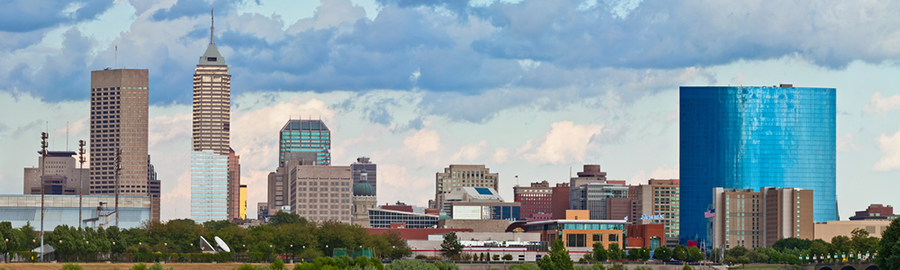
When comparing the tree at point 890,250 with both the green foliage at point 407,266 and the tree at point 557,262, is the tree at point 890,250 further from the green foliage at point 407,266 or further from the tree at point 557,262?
the green foliage at point 407,266

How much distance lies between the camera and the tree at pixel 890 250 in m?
153

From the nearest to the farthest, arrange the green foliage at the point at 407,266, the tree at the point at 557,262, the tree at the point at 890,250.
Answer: the tree at the point at 890,250 < the green foliage at the point at 407,266 < the tree at the point at 557,262

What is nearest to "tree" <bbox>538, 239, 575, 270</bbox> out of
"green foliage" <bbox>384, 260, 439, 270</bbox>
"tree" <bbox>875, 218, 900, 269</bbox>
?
"green foliage" <bbox>384, 260, 439, 270</bbox>

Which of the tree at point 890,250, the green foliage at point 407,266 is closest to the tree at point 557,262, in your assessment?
the green foliage at point 407,266

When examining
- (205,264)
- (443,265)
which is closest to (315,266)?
(443,265)

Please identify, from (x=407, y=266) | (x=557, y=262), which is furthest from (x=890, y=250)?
(x=407, y=266)

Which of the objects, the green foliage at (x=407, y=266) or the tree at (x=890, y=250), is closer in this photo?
the tree at (x=890, y=250)

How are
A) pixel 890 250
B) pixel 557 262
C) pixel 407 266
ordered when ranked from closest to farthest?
pixel 890 250, pixel 407 266, pixel 557 262

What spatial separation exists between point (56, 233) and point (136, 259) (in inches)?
547

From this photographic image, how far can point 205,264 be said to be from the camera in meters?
194

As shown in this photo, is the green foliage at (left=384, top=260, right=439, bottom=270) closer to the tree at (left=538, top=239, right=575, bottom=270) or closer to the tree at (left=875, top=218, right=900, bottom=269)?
the tree at (left=538, top=239, right=575, bottom=270)

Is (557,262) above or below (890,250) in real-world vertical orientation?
below

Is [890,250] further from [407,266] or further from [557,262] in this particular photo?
[407,266]

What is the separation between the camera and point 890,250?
15800 cm
